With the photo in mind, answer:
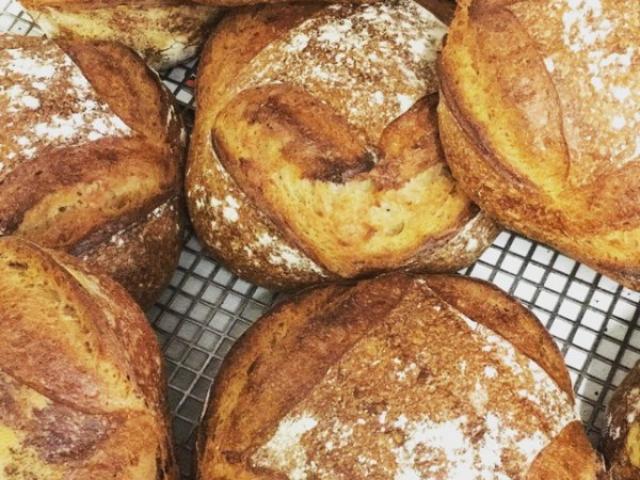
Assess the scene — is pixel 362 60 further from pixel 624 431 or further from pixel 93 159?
pixel 624 431

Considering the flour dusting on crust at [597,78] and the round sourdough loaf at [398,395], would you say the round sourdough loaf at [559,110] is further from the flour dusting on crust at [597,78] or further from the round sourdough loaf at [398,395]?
the round sourdough loaf at [398,395]

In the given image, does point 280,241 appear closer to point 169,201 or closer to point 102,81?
point 169,201

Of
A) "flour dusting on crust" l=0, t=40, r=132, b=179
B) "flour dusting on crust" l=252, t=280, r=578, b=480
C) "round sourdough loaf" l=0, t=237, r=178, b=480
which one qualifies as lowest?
"flour dusting on crust" l=252, t=280, r=578, b=480

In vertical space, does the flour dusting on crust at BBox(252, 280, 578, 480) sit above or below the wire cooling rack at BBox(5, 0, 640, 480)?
above

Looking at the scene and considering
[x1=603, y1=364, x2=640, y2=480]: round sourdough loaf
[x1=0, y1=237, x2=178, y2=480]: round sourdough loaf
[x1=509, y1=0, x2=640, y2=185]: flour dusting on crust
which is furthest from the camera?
[x1=603, y1=364, x2=640, y2=480]: round sourdough loaf

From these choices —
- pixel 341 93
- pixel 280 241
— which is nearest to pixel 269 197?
pixel 280 241

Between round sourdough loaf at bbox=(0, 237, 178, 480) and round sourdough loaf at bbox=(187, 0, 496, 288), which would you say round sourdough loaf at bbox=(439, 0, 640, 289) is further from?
round sourdough loaf at bbox=(0, 237, 178, 480)

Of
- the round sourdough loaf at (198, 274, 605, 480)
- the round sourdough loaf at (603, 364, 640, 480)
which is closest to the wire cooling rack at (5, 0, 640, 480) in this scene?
the round sourdough loaf at (603, 364, 640, 480)
